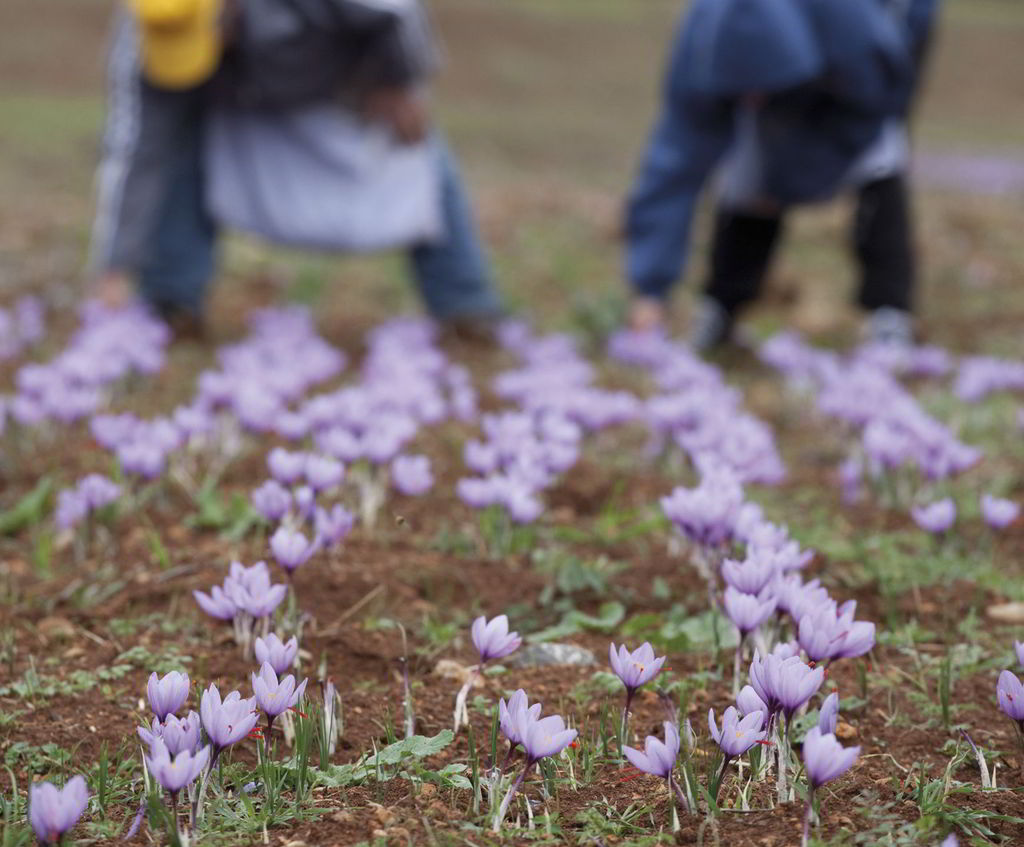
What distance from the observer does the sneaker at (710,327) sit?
5750 mm

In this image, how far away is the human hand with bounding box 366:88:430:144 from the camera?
5332 millimetres

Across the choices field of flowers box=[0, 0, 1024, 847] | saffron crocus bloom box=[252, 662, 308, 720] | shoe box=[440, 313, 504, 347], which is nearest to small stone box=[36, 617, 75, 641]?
field of flowers box=[0, 0, 1024, 847]

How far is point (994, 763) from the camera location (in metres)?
1.88

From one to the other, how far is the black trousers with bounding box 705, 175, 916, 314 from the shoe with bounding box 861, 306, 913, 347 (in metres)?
0.04

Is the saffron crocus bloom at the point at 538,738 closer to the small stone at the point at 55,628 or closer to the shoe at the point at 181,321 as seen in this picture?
the small stone at the point at 55,628

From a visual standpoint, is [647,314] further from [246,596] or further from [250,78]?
[246,596]

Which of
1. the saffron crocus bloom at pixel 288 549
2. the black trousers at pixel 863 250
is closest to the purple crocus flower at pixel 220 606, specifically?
the saffron crocus bloom at pixel 288 549

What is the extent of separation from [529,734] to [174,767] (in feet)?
1.53

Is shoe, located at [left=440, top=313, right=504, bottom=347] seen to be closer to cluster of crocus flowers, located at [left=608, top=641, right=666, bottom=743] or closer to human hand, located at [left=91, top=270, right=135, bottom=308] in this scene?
human hand, located at [left=91, top=270, right=135, bottom=308]

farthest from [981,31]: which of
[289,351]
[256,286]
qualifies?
[289,351]

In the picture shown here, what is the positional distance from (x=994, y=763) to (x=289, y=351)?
3270 mm

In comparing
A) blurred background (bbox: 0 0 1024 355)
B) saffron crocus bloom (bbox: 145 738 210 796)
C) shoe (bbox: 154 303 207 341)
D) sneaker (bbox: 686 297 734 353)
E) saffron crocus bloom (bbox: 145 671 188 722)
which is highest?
saffron crocus bloom (bbox: 145 738 210 796)

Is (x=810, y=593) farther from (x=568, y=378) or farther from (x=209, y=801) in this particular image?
(x=568, y=378)

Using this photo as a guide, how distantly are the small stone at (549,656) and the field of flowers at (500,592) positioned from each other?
1 centimetres
